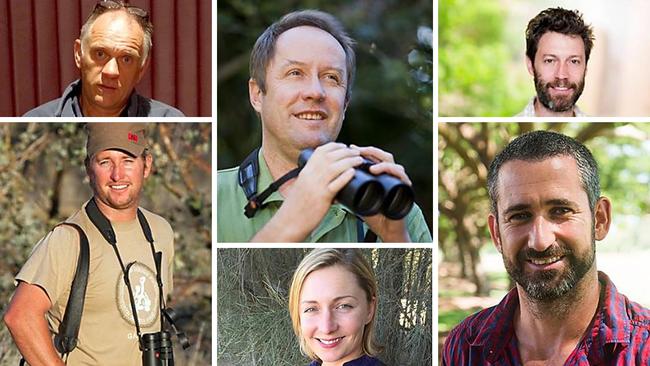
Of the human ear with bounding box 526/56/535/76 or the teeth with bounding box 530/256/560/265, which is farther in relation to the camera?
the human ear with bounding box 526/56/535/76

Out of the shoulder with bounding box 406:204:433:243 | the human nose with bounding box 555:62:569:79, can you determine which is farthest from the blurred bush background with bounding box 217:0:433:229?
the human nose with bounding box 555:62:569:79

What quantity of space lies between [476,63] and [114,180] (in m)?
1.65

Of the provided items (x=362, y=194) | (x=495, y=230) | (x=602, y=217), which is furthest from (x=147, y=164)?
(x=602, y=217)

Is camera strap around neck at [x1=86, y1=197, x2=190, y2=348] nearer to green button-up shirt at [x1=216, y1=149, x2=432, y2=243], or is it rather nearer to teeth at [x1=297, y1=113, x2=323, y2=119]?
green button-up shirt at [x1=216, y1=149, x2=432, y2=243]

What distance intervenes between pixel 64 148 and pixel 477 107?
1557 mm

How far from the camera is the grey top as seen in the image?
178 inches

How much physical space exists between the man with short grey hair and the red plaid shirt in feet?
4.23

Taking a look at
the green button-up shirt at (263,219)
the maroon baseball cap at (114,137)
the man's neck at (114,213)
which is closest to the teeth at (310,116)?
the green button-up shirt at (263,219)

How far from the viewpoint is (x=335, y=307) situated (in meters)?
4.49

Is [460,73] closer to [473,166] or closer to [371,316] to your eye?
[473,166]

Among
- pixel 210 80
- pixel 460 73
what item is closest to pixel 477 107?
pixel 460 73

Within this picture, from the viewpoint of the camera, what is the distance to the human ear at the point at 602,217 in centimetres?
450

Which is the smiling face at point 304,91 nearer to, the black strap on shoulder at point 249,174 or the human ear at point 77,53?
the black strap on shoulder at point 249,174

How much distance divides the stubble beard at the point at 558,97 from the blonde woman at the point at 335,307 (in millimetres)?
849
